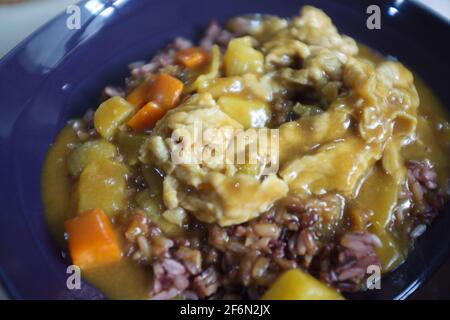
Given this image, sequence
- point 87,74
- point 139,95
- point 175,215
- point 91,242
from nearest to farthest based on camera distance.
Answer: point 91,242 → point 175,215 → point 139,95 → point 87,74

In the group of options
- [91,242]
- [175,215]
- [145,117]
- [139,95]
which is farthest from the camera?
Result: [139,95]

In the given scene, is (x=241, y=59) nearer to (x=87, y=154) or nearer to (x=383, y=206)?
(x=87, y=154)

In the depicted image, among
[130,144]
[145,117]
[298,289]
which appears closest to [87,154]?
[130,144]

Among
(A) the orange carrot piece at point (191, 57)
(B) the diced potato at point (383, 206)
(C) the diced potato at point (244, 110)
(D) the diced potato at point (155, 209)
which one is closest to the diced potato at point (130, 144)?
(D) the diced potato at point (155, 209)

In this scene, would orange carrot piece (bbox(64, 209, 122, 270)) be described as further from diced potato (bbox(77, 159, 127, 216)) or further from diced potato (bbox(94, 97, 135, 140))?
diced potato (bbox(94, 97, 135, 140))

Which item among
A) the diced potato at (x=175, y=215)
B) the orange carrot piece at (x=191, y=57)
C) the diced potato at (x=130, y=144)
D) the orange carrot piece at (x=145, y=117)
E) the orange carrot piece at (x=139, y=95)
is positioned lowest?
the diced potato at (x=175, y=215)

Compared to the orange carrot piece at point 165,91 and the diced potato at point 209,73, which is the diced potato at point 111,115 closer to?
the orange carrot piece at point 165,91

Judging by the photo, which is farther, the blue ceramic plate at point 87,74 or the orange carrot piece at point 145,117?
the orange carrot piece at point 145,117
